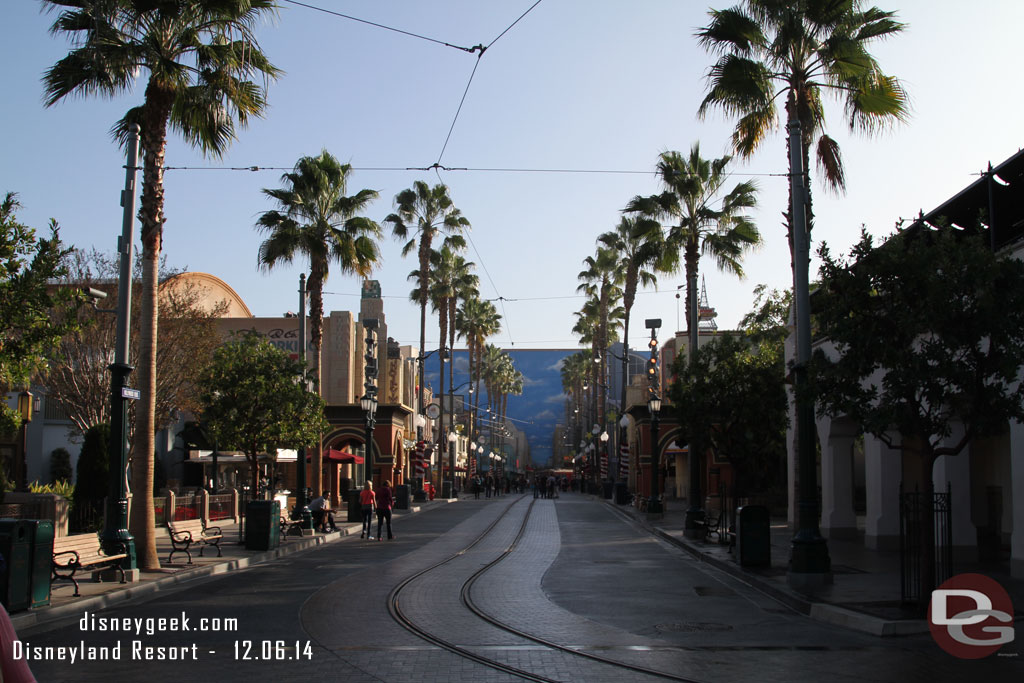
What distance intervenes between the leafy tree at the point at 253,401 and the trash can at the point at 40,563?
39.2 ft

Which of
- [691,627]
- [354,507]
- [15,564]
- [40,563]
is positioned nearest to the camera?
[15,564]

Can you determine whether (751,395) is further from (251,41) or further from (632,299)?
(632,299)

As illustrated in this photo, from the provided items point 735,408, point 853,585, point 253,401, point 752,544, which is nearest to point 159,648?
point 853,585

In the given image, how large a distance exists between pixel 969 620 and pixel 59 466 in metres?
39.6

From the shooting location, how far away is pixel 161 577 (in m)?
16.8

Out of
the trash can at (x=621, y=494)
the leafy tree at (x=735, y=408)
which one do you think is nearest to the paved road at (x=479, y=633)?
the leafy tree at (x=735, y=408)

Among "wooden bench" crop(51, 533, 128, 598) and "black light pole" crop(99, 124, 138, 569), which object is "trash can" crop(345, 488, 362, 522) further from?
"black light pole" crop(99, 124, 138, 569)

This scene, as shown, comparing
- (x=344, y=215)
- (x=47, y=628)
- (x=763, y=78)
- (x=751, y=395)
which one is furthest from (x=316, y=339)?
(x=47, y=628)

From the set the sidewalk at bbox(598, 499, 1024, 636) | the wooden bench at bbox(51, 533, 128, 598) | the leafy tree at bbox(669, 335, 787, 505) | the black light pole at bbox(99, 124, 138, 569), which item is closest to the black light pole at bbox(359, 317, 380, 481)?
the leafy tree at bbox(669, 335, 787, 505)

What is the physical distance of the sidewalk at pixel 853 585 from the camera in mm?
11773

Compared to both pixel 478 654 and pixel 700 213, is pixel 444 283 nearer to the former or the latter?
pixel 700 213

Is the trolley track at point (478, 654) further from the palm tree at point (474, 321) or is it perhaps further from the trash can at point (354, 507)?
the palm tree at point (474, 321)

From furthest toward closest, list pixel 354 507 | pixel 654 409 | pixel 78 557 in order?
pixel 354 507 → pixel 654 409 → pixel 78 557

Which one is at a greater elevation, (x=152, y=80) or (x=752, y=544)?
(x=152, y=80)
